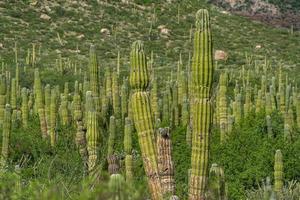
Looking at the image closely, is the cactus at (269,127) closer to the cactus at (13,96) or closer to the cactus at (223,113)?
the cactus at (223,113)

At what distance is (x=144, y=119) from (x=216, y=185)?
1268 millimetres

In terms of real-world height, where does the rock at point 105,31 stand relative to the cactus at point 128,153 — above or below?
above

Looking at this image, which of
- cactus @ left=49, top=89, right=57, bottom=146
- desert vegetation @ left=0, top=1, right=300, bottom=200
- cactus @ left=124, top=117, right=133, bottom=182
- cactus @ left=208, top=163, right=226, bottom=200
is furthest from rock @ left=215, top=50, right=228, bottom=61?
cactus @ left=208, top=163, right=226, bottom=200

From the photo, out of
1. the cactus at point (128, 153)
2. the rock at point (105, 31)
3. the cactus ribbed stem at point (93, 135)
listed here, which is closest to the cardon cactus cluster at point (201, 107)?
the cactus at point (128, 153)

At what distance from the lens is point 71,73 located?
94.9ft

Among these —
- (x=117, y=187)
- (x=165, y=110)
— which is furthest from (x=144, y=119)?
(x=165, y=110)

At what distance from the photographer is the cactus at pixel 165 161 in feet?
26.6

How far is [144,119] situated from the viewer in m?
8.30

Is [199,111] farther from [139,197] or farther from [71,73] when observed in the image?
[71,73]

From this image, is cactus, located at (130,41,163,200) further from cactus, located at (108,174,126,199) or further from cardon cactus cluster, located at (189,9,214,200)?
cactus, located at (108,174,126,199)

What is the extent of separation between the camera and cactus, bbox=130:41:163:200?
323 inches

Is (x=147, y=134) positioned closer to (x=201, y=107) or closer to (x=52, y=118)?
(x=201, y=107)

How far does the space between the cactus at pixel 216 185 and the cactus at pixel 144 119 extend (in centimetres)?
65

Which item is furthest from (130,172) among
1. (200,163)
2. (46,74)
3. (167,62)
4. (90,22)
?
(90,22)
